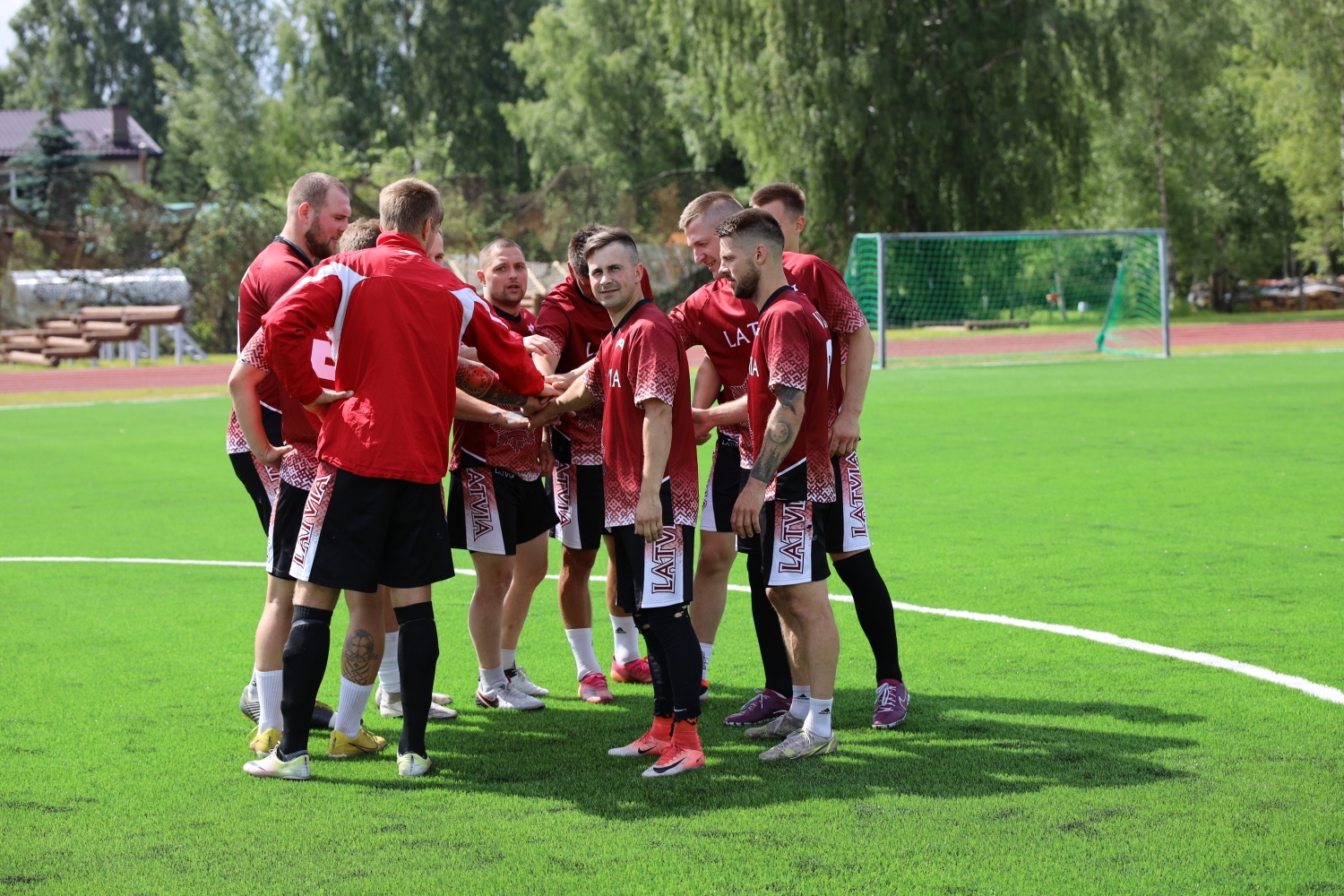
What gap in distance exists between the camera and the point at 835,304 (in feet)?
17.4

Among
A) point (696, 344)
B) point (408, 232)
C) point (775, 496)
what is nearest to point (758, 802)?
point (775, 496)

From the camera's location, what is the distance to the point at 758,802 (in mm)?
4234

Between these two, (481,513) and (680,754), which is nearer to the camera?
(680,754)

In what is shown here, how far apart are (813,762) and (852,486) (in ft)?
3.56

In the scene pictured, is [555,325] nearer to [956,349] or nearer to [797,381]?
[797,381]

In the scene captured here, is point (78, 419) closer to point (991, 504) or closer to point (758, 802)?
point (991, 504)

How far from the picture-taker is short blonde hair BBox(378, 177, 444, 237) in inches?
183

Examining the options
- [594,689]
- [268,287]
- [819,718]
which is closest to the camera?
[819,718]

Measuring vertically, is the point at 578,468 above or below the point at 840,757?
above

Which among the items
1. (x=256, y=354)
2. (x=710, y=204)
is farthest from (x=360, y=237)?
(x=710, y=204)

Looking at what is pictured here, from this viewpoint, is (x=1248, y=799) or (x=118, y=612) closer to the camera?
(x=1248, y=799)

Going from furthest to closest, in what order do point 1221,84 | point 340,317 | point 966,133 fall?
point 1221,84
point 966,133
point 340,317

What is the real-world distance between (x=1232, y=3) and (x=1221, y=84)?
4.13 m

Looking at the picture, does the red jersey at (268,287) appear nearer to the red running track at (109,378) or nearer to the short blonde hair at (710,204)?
the short blonde hair at (710,204)
